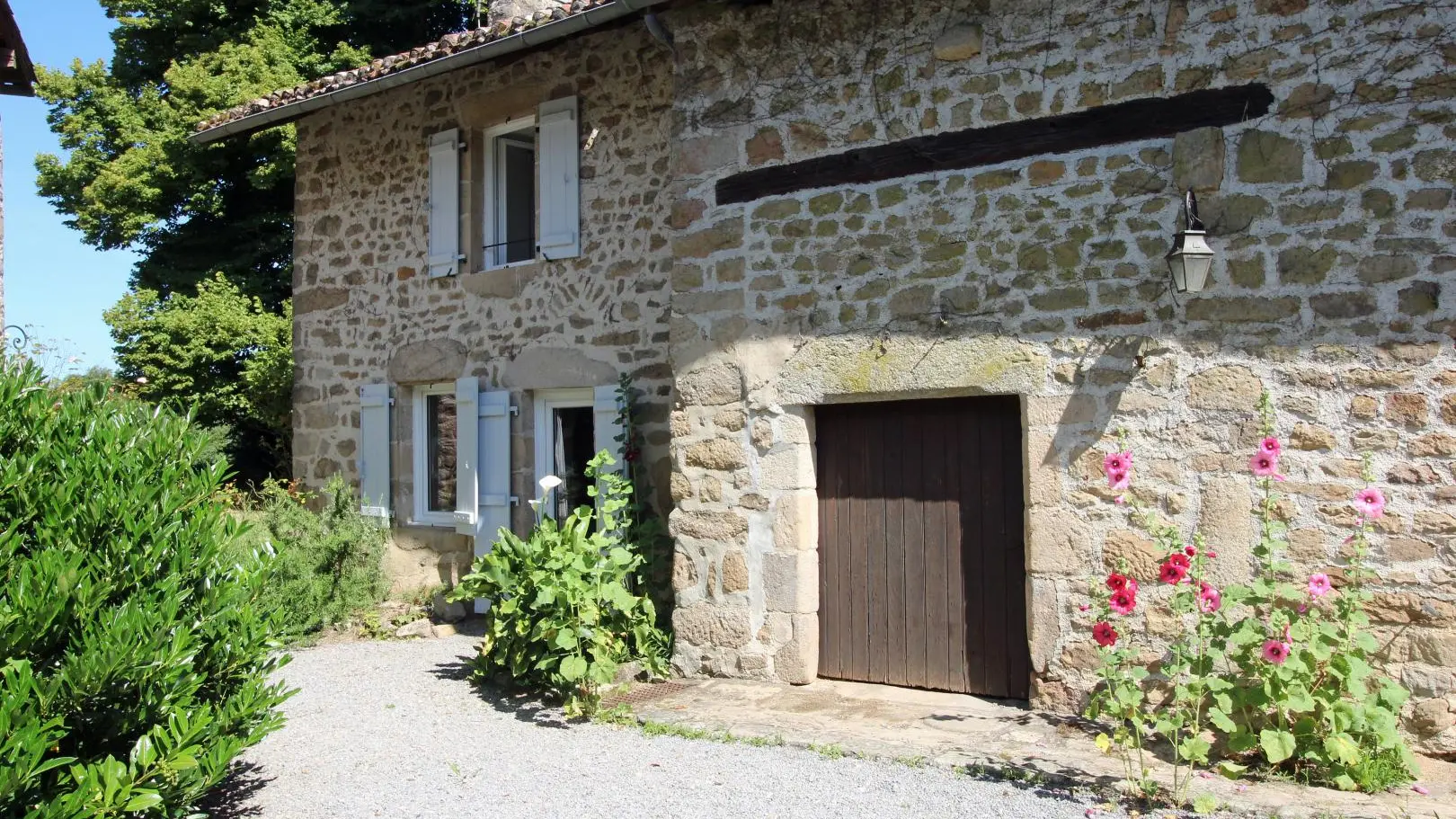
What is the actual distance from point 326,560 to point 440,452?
1.16 meters

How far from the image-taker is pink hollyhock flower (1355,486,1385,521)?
417 cm

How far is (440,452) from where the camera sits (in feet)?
27.8

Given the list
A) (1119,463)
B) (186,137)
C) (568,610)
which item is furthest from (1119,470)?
(186,137)

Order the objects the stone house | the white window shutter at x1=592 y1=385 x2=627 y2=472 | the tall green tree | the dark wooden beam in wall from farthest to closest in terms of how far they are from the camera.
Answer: the tall green tree < the white window shutter at x1=592 y1=385 x2=627 y2=472 < the dark wooden beam in wall < the stone house

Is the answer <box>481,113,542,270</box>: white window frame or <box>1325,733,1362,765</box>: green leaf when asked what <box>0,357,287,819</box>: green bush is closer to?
<box>1325,733,1362,765</box>: green leaf

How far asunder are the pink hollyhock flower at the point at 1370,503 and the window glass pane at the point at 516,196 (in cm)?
576

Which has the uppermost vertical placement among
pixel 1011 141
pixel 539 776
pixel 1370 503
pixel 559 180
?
pixel 559 180

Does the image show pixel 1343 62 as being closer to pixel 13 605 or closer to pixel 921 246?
pixel 921 246

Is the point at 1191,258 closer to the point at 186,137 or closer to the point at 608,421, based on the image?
the point at 608,421

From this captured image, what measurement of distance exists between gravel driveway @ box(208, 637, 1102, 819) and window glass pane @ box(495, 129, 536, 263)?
12.0 ft

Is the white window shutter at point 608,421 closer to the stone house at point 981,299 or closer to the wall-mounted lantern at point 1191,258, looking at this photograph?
the stone house at point 981,299

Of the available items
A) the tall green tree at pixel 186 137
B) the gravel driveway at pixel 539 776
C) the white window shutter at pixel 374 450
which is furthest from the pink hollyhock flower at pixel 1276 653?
the tall green tree at pixel 186 137

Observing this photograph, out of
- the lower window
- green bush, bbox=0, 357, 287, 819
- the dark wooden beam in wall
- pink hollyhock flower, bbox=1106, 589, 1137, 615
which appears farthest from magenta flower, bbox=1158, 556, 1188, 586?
the lower window

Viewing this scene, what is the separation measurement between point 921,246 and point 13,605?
394 cm
